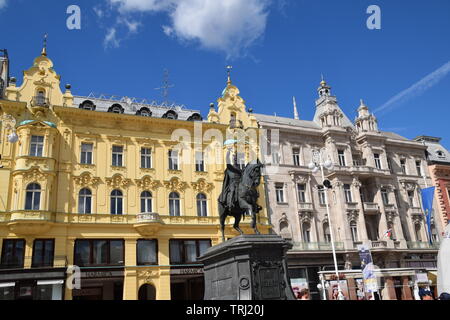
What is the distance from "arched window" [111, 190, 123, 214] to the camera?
31.2 metres

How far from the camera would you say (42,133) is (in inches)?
1180

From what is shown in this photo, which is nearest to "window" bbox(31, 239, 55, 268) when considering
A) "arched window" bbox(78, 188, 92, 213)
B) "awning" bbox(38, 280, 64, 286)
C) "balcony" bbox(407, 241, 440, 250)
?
"awning" bbox(38, 280, 64, 286)

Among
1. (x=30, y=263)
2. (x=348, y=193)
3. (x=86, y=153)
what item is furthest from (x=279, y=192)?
(x=30, y=263)

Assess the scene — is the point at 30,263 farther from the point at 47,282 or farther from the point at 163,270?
the point at 163,270

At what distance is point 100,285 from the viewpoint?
29.3 m

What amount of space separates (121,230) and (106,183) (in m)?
4.06

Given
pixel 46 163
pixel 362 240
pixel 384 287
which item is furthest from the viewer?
pixel 362 240

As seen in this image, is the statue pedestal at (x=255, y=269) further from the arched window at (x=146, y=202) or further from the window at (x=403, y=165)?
the window at (x=403, y=165)

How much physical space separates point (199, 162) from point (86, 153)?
383 inches
